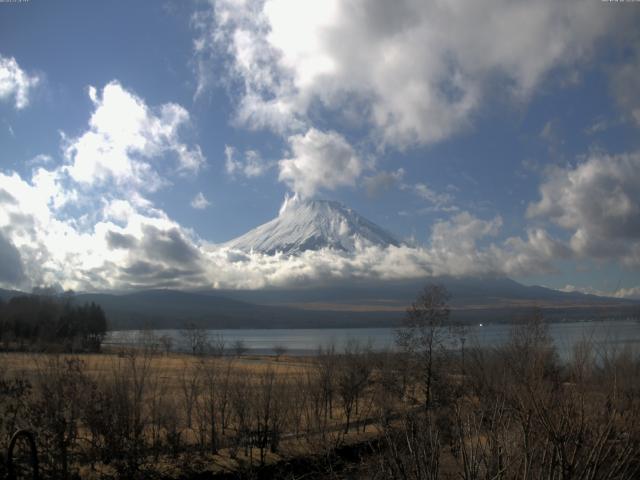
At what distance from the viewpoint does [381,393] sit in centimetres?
2967

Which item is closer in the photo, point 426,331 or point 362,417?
point 362,417

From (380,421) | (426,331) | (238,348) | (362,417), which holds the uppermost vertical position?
(426,331)

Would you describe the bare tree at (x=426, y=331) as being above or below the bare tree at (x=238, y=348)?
above

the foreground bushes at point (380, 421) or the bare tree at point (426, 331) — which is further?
the bare tree at point (426, 331)

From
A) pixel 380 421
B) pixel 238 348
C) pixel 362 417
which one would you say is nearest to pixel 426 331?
pixel 362 417

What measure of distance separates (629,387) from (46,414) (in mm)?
15902

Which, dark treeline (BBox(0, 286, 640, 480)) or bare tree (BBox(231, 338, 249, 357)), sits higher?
dark treeline (BBox(0, 286, 640, 480))

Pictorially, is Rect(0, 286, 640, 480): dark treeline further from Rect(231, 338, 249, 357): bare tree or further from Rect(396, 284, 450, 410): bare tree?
Rect(231, 338, 249, 357): bare tree

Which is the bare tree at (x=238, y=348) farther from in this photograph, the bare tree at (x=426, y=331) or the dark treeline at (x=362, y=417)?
the dark treeline at (x=362, y=417)

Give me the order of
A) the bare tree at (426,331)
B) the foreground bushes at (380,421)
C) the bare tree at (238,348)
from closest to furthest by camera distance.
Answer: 1. the foreground bushes at (380,421)
2. the bare tree at (426,331)
3. the bare tree at (238,348)

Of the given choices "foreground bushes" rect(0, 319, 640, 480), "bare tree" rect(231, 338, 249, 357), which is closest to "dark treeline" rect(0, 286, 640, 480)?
"foreground bushes" rect(0, 319, 640, 480)

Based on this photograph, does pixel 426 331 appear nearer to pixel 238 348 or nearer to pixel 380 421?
pixel 380 421

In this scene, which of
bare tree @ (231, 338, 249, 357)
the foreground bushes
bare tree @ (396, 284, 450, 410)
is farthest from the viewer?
bare tree @ (231, 338, 249, 357)

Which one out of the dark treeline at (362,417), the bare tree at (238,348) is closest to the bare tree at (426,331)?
the dark treeline at (362,417)
